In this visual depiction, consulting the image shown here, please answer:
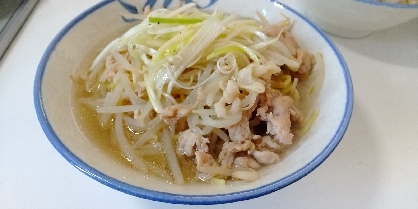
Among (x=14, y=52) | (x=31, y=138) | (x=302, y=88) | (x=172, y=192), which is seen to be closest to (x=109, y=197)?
(x=172, y=192)

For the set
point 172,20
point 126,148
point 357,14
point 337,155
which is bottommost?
point 337,155

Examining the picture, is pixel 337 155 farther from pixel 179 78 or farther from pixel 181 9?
pixel 181 9

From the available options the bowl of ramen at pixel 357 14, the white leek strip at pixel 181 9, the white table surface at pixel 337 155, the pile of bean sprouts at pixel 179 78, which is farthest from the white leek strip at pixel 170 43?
the bowl of ramen at pixel 357 14

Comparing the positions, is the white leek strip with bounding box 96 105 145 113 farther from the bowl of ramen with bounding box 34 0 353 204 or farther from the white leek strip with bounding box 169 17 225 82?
the white leek strip with bounding box 169 17 225 82

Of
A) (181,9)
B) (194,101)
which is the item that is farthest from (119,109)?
(181,9)

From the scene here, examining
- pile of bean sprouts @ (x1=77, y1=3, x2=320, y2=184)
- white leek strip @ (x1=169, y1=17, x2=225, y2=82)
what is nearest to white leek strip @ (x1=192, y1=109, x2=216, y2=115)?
pile of bean sprouts @ (x1=77, y1=3, x2=320, y2=184)

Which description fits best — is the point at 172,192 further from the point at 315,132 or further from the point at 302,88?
the point at 302,88

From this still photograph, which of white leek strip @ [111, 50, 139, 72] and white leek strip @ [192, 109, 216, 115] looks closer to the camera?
white leek strip @ [192, 109, 216, 115]
